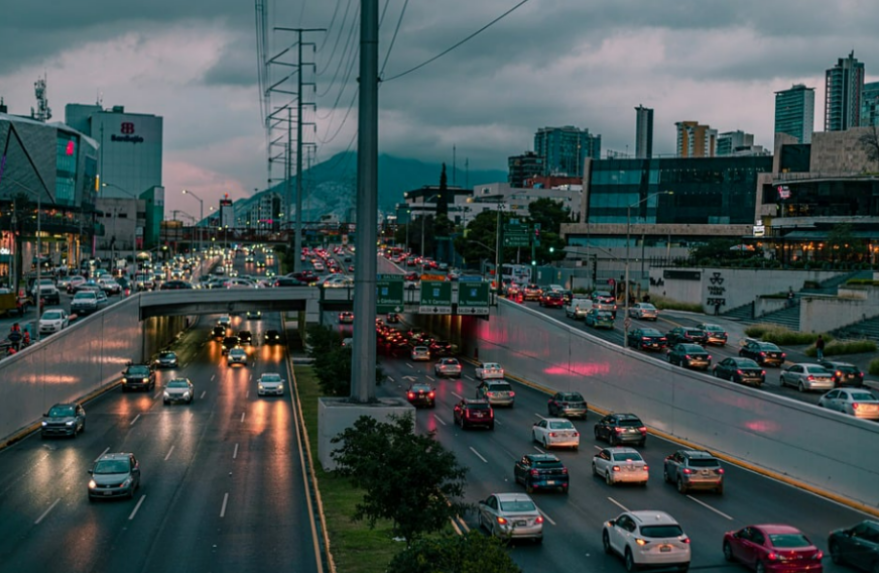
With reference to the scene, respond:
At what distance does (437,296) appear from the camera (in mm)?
76750

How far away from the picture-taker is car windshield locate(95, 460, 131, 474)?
30859mm

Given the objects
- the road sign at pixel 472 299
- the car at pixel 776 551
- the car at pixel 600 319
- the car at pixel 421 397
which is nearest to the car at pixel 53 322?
the car at pixel 421 397

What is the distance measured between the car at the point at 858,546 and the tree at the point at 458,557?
11.8 meters

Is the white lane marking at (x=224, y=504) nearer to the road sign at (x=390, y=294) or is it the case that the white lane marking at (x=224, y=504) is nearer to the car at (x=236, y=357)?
the road sign at (x=390, y=294)

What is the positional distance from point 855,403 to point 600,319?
106ft

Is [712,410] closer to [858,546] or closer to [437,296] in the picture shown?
[858,546]

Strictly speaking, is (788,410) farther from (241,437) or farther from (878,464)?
(241,437)

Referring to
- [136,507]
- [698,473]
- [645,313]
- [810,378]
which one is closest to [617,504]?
[698,473]

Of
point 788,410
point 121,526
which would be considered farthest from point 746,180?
point 121,526

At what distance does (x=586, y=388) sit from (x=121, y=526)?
33.2 m

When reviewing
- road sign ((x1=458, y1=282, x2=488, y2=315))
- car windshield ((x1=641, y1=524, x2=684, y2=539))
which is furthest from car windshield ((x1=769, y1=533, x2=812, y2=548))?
road sign ((x1=458, y1=282, x2=488, y2=315))

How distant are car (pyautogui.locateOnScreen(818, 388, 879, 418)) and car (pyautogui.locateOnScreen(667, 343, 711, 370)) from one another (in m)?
12.1

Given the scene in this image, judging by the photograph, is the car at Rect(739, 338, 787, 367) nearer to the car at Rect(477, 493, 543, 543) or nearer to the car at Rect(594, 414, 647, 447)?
the car at Rect(594, 414, 647, 447)

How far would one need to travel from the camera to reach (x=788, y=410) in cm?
3472
